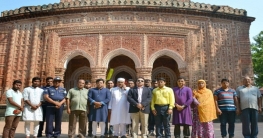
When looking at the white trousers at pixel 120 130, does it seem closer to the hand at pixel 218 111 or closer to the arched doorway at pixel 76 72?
the hand at pixel 218 111

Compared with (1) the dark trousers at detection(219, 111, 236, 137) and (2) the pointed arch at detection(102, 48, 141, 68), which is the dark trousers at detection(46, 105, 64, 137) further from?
(2) the pointed arch at detection(102, 48, 141, 68)

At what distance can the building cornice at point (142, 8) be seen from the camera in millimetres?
12773

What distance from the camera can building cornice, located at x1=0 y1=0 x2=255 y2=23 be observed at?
503 inches

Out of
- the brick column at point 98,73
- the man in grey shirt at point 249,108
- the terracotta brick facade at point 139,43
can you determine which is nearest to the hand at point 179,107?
the man in grey shirt at point 249,108

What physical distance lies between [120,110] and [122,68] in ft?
30.4

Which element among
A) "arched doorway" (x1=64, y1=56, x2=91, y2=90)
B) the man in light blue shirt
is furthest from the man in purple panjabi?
"arched doorway" (x1=64, y1=56, x2=91, y2=90)

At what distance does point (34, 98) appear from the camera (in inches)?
215

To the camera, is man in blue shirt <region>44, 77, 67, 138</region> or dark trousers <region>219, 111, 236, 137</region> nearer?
dark trousers <region>219, 111, 236, 137</region>

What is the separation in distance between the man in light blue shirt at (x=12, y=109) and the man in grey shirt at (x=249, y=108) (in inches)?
194

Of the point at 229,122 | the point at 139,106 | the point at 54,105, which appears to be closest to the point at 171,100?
the point at 139,106

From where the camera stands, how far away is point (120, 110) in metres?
5.70

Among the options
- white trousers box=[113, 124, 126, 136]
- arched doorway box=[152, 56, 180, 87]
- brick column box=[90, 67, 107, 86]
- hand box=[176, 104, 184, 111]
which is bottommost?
white trousers box=[113, 124, 126, 136]

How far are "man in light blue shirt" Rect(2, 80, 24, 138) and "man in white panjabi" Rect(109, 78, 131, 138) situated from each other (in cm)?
208

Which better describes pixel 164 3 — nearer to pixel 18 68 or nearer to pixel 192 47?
pixel 192 47
